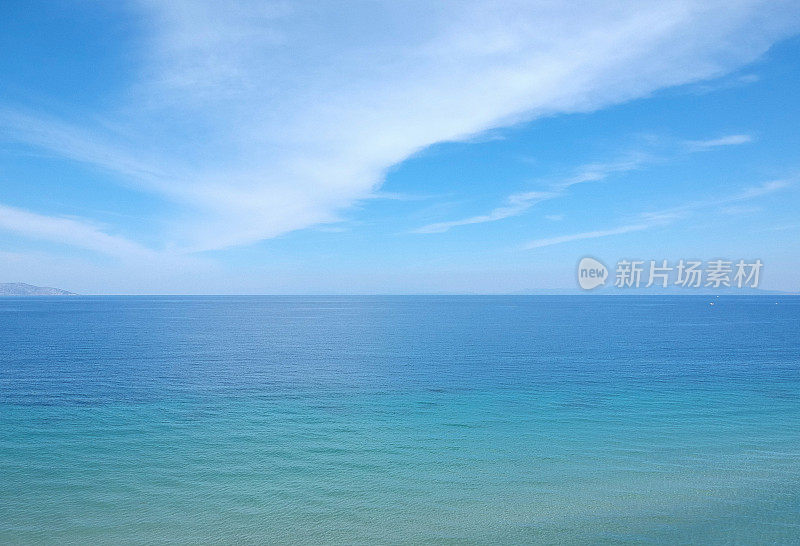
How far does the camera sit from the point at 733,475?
90.0ft

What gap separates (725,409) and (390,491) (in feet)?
103

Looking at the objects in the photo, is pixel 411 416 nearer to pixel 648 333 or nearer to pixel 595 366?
pixel 595 366

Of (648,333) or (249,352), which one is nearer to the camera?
(249,352)

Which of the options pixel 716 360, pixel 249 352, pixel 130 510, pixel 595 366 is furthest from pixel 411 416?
pixel 716 360

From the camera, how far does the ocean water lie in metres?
22.5

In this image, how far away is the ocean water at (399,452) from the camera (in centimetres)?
2252

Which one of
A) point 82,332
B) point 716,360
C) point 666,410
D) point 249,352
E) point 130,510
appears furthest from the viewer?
point 82,332

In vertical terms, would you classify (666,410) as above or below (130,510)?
above

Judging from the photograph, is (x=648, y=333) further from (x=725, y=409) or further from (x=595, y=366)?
(x=725, y=409)

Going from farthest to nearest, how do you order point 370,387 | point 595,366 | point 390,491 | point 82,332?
point 82,332, point 595,366, point 370,387, point 390,491

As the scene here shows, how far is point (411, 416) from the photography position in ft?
130

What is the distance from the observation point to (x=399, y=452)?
31.4 meters

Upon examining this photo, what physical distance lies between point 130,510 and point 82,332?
318ft

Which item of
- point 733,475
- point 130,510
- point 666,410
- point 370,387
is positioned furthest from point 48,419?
point 666,410
